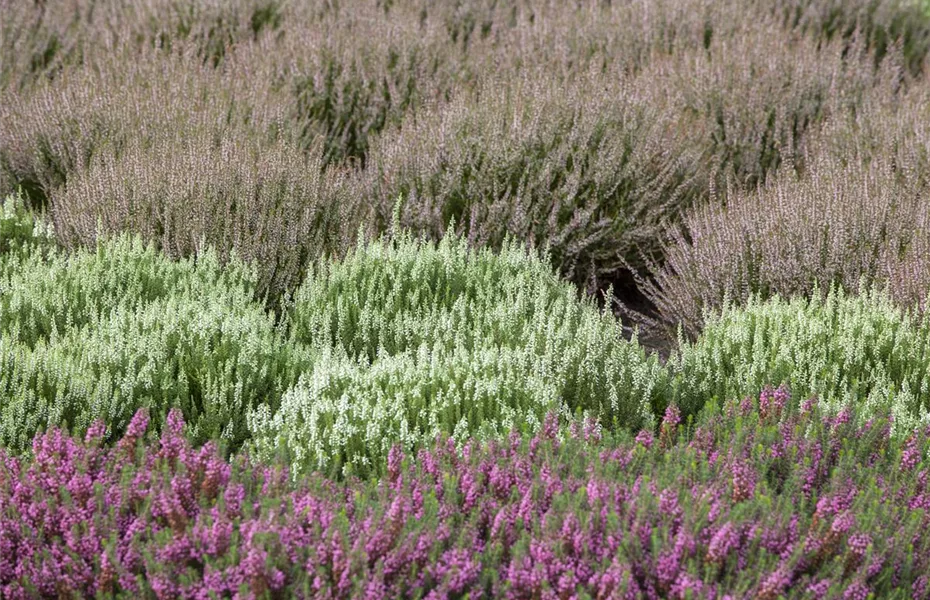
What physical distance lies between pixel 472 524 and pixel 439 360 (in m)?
1.16

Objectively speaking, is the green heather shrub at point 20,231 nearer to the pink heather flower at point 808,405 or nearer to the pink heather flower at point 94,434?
the pink heather flower at point 94,434

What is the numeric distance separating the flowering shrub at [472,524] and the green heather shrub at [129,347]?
539 millimetres

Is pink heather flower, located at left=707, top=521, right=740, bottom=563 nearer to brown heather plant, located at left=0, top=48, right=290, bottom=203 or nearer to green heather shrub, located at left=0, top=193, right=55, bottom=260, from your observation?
green heather shrub, located at left=0, top=193, right=55, bottom=260

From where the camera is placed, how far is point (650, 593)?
1.97 metres

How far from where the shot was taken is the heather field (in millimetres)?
2057

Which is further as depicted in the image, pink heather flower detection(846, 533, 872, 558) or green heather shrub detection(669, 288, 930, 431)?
green heather shrub detection(669, 288, 930, 431)

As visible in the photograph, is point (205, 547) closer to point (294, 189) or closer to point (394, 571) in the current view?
point (394, 571)

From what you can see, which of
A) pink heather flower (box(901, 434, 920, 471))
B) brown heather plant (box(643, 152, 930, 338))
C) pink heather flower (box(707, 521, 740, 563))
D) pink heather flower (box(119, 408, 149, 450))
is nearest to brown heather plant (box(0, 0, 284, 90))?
brown heather plant (box(643, 152, 930, 338))

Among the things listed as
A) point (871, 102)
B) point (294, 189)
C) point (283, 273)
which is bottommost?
point (283, 273)

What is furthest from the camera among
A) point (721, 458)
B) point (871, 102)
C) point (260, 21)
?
point (260, 21)

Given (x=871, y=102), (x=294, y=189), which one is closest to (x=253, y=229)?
(x=294, y=189)

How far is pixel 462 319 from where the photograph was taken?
3543 mm

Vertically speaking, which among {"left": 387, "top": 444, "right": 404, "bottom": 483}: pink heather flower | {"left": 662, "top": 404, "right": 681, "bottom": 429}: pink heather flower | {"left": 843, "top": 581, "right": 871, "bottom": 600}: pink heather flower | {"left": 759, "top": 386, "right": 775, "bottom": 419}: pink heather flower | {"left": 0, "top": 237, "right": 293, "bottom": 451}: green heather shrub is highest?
{"left": 843, "top": 581, "right": 871, "bottom": 600}: pink heather flower

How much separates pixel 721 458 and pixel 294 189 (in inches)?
93.8
